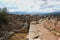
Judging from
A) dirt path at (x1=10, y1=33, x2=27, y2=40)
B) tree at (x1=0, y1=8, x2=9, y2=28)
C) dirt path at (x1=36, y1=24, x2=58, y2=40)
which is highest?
tree at (x1=0, y1=8, x2=9, y2=28)

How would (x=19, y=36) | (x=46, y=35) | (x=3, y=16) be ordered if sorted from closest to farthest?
(x=46, y=35) → (x=19, y=36) → (x=3, y=16)

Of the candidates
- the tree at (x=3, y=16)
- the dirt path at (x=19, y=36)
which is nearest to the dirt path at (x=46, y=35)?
the dirt path at (x=19, y=36)

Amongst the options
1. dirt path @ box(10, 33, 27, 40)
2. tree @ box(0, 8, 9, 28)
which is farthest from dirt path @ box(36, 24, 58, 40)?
tree @ box(0, 8, 9, 28)

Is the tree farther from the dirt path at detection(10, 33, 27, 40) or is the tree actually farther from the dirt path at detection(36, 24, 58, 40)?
the dirt path at detection(36, 24, 58, 40)

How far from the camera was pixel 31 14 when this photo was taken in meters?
6.22

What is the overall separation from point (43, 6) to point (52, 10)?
14.8 inches

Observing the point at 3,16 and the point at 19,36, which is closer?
the point at 19,36

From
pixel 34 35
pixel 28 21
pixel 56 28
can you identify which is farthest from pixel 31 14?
pixel 34 35

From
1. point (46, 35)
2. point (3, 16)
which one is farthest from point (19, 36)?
point (46, 35)

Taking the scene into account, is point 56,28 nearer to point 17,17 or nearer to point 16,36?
point 16,36

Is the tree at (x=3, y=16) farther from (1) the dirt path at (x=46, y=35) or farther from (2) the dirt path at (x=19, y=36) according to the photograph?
(1) the dirt path at (x=46, y=35)

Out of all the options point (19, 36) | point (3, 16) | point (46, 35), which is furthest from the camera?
point (3, 16)

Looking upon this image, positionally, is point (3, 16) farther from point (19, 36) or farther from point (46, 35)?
point (46, 35)

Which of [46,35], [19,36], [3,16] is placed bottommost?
[19,36]
